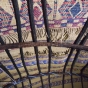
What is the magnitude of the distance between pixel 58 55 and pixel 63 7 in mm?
1340

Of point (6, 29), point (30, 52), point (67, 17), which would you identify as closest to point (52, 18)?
point (67, 17)

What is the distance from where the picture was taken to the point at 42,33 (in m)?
2.45

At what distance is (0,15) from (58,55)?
1523mm

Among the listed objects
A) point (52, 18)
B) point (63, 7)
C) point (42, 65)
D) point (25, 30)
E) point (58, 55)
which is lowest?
point (42, 65)

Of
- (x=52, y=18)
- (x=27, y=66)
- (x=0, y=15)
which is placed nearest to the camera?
(x=0, y=15)

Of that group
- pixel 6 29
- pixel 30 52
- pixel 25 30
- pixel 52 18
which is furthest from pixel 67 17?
pixel 30 52

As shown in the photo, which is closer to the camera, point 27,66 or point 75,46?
point 75,46

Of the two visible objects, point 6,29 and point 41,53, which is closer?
point 6,29

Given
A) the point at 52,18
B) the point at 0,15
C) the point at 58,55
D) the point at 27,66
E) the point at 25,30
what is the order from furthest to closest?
the point at 27,66 → the point at 58,55 → the point at 25,30 → the point at 52,18 → the point at 0,15

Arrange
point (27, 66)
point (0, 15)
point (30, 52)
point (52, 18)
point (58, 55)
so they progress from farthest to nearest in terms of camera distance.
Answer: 1. point (27, 66)
2. point (58, 55)
3. point (30, 52)
4. point (52, 18)
5. point (0, 15)

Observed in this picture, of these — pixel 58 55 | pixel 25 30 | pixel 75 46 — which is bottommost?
pixel 58 55

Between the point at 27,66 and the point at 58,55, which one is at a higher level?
the point at 58,55

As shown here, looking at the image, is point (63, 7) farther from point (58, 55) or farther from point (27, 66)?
Result: point (27, 66)

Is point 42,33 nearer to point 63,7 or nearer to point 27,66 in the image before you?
point 63,7
